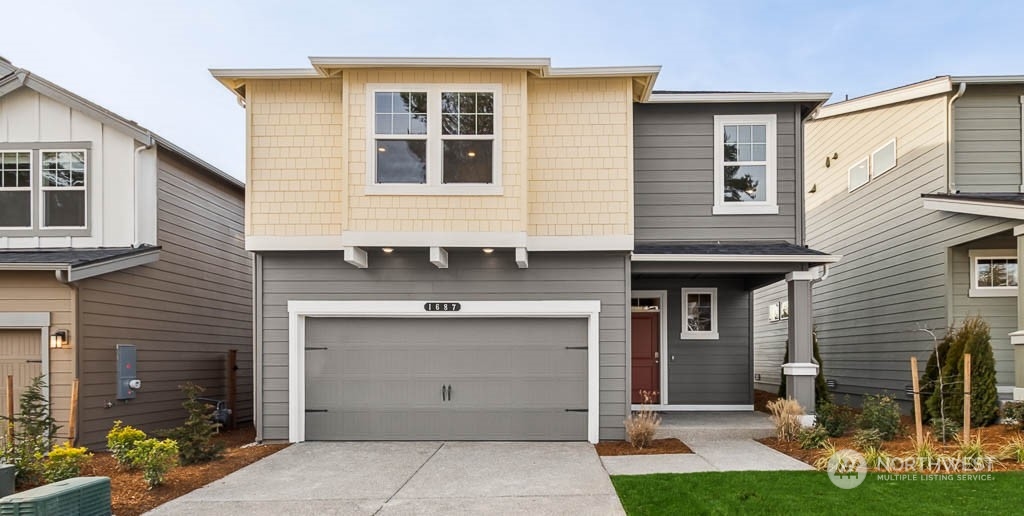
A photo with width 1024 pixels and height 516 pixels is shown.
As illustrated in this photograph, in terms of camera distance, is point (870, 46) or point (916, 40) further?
point (870, 46)

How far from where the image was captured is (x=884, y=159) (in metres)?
13.5

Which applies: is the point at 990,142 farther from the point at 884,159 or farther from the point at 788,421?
the point at 788,421

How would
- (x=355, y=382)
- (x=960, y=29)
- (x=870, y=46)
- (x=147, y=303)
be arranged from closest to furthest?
1. (x=355, y=382)
2. (x=147, y=303)
3. (x=960, y=29)
4. (x=870, y=46)

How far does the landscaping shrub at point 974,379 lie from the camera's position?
32.4ft

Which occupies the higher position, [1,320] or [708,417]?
[1,320]

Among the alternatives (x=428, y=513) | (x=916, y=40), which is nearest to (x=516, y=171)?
(x=428, y=513)

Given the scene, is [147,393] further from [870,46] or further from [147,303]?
[870,46]

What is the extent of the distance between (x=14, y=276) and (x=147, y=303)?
182 centimetres

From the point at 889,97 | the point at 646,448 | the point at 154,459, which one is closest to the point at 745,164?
the point at 889,97

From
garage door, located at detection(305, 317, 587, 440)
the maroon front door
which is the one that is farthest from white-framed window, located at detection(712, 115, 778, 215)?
garage door, located at detection(305, 317, 587, 440)

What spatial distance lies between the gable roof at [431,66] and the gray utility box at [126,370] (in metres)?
4.05

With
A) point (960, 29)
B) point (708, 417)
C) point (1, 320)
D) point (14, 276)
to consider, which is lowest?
point (708, 417)

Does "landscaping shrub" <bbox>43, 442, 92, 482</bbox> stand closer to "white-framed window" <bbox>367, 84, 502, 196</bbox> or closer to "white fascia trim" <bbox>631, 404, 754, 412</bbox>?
"white-framed window" <bbox>367, 84, 502, 196</bbox>

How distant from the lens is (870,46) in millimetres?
43562
